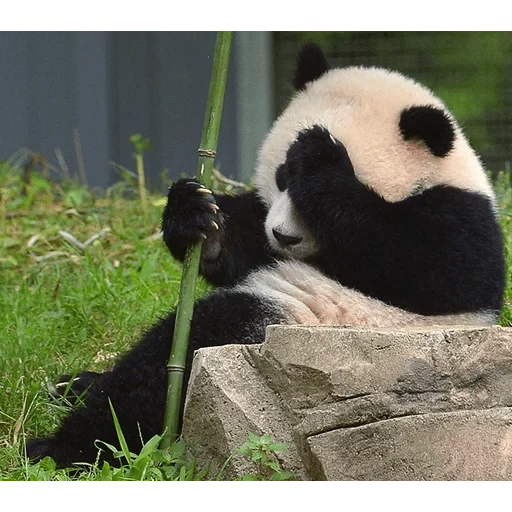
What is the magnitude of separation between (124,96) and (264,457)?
5.84 meters

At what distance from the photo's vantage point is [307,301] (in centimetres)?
362

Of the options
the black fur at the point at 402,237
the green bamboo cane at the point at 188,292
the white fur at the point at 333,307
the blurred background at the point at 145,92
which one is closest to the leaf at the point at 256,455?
the green bamboo cane at the point at 188,292

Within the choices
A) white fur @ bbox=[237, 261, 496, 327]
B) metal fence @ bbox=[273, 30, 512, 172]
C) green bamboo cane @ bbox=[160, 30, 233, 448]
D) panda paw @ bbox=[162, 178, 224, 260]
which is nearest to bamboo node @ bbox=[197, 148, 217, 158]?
green bamboo cane @ bbox=[160, 30, 233, 448]

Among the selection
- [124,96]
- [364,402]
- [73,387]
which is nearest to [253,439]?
[364,402]

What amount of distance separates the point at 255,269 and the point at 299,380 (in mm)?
1162

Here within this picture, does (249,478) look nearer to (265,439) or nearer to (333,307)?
(265,439)

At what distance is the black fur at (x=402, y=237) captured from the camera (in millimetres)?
3516

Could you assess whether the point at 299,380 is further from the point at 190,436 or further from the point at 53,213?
the point at 53,213

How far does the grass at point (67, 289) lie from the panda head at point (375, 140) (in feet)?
2.53

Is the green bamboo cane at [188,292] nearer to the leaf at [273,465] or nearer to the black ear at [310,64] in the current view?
the leaf at [273,465]

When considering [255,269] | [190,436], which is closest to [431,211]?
[255,269]

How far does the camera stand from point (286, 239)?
3812mm

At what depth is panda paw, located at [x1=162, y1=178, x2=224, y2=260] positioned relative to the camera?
3.61 metres

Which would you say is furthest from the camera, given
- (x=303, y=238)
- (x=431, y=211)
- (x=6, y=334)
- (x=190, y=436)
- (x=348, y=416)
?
(x=6, y=334)
